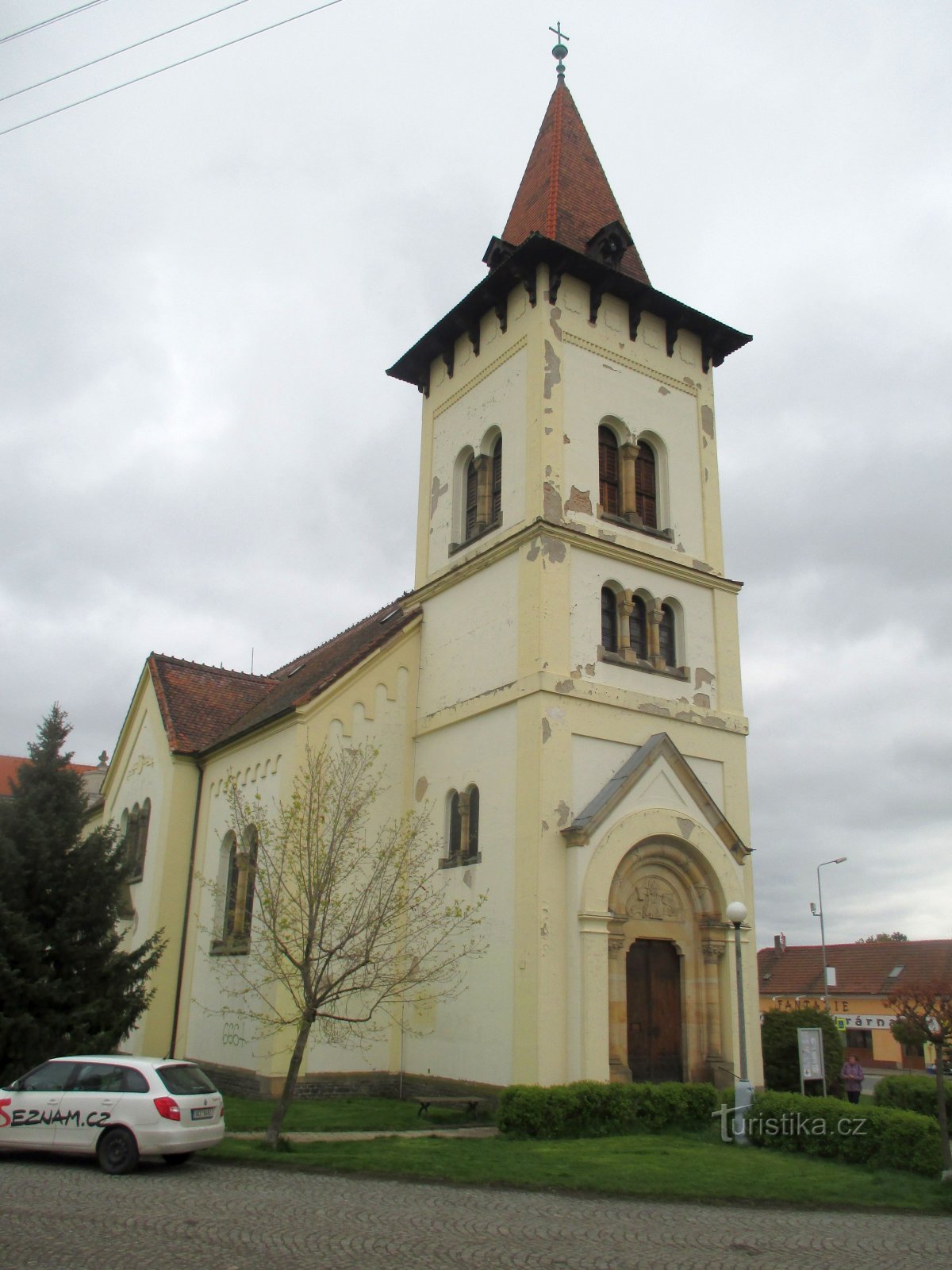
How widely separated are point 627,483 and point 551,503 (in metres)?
2.61

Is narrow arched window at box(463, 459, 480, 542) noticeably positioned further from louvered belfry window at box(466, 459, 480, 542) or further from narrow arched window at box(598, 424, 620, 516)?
narrow arched window at box(598, 424, 620, 516)

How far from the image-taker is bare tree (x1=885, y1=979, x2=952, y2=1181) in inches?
527

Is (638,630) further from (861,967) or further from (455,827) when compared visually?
(861,967)

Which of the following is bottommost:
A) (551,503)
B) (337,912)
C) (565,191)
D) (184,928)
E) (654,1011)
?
(654,1011)

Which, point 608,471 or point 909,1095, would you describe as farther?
point 608,471

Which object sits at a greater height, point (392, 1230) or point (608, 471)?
point (608, 471)

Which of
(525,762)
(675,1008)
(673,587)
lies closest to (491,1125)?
(675,1008)

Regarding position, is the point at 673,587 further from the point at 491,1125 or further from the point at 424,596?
the point at 491,1125

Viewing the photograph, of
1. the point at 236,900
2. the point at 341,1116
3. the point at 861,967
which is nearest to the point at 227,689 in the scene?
the point at 236,900

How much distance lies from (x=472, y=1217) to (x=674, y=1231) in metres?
2.01

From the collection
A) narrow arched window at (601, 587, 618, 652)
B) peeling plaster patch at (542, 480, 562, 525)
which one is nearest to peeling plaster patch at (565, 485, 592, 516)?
peeling plaster patch at (542, 480, 562, 525)

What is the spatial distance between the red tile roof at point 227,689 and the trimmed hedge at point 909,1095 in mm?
13231

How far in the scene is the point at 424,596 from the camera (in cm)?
2403

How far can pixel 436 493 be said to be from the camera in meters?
25.4
